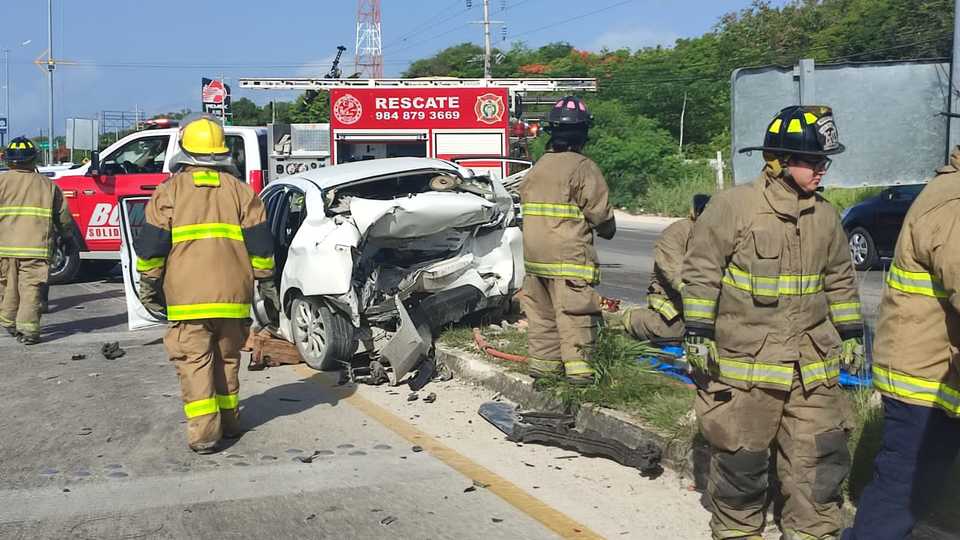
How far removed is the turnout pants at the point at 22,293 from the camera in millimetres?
9289

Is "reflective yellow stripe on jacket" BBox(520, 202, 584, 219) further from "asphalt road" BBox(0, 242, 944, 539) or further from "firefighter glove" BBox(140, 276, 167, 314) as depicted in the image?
"firefighter glove" BBox(140, 276, 167, 314)

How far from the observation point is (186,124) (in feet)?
20.2

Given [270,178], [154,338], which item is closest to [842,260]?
[154,338]

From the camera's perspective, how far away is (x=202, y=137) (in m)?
6.02

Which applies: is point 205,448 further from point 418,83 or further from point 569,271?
point 418,83

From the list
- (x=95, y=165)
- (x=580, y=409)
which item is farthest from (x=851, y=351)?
(x=95, y=165)

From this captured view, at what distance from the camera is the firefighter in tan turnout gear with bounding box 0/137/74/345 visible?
366 inches

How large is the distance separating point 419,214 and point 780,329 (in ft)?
13.3

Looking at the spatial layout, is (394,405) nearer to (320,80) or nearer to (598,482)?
(598,482)

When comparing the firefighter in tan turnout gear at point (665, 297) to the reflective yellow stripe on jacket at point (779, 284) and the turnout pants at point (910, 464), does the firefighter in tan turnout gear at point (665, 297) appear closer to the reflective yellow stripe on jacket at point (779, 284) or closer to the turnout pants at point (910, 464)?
the reflective yellow stripe on jacket at point (779, 284)

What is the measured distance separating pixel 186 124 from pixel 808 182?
378cm

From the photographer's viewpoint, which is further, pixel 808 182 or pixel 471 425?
pixel 471 425

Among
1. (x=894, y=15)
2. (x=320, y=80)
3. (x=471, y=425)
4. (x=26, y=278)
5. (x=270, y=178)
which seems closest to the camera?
(x=471, y=425)

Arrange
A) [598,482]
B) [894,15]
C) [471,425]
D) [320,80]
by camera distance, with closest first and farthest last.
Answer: [598,482]
[471,425]
[320,80]
[894,15]
